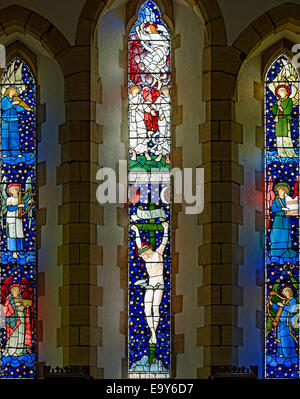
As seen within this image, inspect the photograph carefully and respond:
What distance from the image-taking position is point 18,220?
14828mm

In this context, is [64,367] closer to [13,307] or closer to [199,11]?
[13,307]

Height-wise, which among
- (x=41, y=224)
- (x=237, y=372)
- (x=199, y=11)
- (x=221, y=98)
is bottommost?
(x=237, y=372)

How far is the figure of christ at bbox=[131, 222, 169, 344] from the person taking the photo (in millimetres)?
14656

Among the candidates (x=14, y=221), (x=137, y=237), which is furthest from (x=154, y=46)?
(x=14, y=221)

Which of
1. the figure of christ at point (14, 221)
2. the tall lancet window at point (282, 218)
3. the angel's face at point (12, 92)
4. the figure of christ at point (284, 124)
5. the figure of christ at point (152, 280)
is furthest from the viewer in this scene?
the angel's face at point (12, 92)

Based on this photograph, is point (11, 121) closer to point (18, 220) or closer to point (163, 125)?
point (18, 220)

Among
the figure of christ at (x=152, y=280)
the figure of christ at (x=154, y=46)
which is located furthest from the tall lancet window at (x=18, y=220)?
the figure of christ at (x=154, y=46)

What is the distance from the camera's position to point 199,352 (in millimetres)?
14094

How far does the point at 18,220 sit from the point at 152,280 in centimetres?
156

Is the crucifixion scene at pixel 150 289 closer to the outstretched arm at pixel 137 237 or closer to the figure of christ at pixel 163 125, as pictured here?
the outstretched arm at pixel 137 237

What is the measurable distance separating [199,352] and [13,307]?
2.06m

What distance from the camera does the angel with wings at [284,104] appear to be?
48.9ft

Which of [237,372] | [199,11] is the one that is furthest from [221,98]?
[237,372]

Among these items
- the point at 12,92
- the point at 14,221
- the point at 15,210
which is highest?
the point at 12,92
